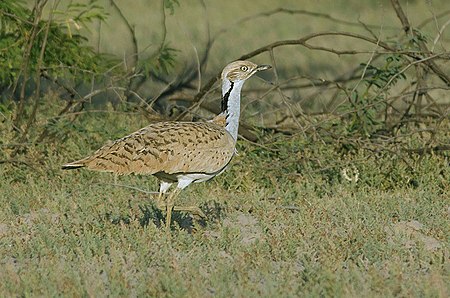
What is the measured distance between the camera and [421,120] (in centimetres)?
937

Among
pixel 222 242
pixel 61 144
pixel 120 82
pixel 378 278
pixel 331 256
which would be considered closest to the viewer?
pixel 378 278

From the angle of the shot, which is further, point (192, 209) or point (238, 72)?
point (238, 72)

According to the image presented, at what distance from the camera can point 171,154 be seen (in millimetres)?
6707

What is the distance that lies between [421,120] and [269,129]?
1307 mm

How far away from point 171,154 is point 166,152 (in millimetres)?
33

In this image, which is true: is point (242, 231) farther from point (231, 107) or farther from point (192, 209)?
point (231, 107)

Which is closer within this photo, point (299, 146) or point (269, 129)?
point (299, 146)

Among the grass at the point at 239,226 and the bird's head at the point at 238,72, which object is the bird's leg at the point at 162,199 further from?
the bird's head at the point at 238,72

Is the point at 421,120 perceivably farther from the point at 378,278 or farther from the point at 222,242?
the point at 378,278

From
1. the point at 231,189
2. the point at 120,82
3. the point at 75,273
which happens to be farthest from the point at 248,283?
the point at 120,82

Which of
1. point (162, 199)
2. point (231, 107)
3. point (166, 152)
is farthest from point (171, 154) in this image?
point (231, 107)

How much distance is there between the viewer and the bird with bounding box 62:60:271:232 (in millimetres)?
6641

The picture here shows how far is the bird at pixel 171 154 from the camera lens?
21.8ft

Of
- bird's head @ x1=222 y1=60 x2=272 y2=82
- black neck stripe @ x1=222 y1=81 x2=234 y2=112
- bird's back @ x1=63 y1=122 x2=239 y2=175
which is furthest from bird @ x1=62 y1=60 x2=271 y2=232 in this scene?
bird's head @ x1=222 y1=60 x2=272 y2=82
